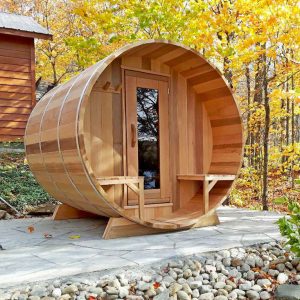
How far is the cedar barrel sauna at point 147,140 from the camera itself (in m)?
4.27

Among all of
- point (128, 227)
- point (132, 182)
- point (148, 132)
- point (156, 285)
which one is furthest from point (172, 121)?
point (156, 285)

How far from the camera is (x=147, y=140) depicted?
200 inches

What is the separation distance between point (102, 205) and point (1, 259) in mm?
1129

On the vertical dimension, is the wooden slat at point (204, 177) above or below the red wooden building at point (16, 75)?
below

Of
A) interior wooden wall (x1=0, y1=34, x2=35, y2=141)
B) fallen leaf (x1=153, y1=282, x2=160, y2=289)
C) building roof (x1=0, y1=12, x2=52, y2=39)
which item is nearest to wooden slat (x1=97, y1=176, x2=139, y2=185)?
fallen leaf (x1=153, y1=282, x2=160, y2=289)

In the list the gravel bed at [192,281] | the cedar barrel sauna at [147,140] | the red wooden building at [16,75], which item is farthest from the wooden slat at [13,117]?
the gravel bed at [192,281]

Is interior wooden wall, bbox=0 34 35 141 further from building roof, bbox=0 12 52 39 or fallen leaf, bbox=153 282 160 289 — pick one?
fallen leaf, bbox=153 282 160 289

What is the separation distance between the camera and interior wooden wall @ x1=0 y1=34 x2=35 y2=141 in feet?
33.1

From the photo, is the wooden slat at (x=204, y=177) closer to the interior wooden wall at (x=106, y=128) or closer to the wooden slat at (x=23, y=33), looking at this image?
the interior wooden wall at (x=106, y=128)

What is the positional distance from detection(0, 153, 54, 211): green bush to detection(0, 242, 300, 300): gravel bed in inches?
179

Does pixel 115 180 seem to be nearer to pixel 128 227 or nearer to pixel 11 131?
pixel 128 227

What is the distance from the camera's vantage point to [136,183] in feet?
15.0

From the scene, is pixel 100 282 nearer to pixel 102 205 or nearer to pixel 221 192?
pixel 102 205

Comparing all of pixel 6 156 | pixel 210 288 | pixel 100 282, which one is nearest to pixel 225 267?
pixel 210 288
